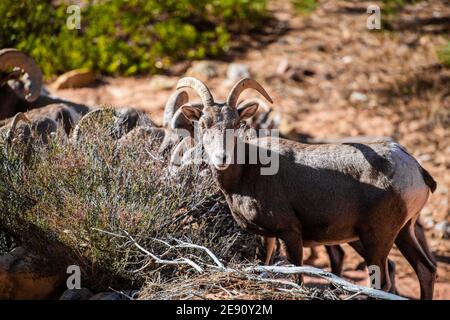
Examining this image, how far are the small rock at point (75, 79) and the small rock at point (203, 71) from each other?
1.81 meters

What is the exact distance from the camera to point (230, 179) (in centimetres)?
768

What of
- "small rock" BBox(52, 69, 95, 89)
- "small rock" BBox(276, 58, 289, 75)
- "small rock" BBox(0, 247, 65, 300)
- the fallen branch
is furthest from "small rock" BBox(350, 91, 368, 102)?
"small rock" BBox(0, 247, 65, 300)

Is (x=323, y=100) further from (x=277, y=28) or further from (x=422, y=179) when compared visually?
(x=422, y=179)

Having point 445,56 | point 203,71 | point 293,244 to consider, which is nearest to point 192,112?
point 293,244

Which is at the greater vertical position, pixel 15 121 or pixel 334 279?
pixel 15 121

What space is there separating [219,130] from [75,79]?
757cm

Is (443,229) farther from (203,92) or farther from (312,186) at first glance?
(203,92)

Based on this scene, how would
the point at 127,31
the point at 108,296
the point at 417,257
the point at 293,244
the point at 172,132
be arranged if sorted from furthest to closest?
the point at 127,31 < the point at 172,132 < the point at 417,257 < the point at 293,244 < the point at 108,296

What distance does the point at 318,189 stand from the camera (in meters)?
7.66

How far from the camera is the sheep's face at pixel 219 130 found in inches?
287

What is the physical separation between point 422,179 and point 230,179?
1.85m

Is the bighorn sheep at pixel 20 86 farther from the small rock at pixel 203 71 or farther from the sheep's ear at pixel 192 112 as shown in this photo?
the small rock at pixel 203 71

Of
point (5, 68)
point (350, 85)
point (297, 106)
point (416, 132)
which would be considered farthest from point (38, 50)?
point (416, 132)
